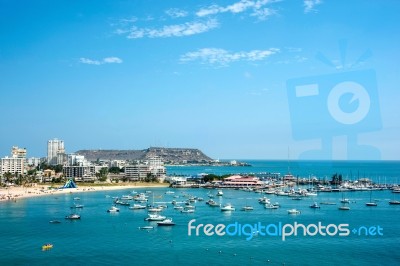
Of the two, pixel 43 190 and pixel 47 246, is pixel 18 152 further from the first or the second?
pixel 47 246

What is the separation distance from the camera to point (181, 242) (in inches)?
517

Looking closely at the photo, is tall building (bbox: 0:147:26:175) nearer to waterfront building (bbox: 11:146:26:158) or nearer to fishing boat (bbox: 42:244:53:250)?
waterfront building (bbox: 11:146:26:158)

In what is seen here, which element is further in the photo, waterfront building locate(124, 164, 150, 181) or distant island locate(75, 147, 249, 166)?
distant island locate(75, 147, 249, 166)

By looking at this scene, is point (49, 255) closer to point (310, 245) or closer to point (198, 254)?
point (198, 254)

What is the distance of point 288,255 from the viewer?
11422 mm

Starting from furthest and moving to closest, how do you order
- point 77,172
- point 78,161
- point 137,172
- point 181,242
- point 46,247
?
point 78,161 → point 137,172 → point 77,172 → point 181,242 → point 46,247

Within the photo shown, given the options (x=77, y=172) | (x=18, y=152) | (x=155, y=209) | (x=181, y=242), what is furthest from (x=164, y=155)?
(x=181, y=242)

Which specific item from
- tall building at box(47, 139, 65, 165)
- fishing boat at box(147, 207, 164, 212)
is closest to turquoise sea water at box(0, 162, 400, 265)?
fishing boat at box(147, 207, 164, 212)

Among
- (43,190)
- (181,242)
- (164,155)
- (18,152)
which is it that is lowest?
(181,242)

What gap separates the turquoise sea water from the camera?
11.1 m

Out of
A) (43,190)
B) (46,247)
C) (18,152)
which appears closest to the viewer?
(46,247)

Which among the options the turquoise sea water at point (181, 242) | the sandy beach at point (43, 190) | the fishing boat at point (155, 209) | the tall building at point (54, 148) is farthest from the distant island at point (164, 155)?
the turquoise sea water at point (181, 242)

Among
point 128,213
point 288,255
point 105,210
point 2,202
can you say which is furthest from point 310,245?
point 2,202

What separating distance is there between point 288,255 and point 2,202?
18.5 meters
